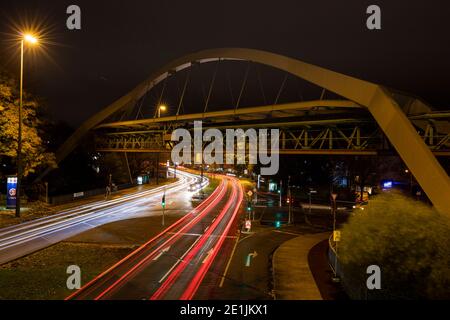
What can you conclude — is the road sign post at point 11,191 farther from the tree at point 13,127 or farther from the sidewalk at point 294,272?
the sidewalk at point 294,272

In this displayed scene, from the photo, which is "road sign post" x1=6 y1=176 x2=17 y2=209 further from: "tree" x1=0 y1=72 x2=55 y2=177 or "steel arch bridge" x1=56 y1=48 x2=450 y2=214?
"steel arch bridge" x1=56 y1=48 x2=450 y2=214

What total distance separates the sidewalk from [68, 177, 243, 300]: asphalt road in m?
3.56

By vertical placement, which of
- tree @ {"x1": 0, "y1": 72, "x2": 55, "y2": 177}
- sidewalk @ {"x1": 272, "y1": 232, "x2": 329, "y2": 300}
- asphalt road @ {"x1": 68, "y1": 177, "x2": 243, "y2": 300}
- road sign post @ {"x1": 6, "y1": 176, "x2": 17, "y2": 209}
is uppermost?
tree @ {"x1": 0, "y1": 72, "x2": 55, "y2": 177}

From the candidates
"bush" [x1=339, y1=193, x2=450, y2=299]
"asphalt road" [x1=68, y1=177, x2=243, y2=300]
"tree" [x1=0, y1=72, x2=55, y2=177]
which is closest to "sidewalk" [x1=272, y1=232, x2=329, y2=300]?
"bush" [x1=339, y1=193, x2=450, y2=299]

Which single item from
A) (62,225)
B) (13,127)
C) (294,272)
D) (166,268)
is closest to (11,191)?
(13,127)

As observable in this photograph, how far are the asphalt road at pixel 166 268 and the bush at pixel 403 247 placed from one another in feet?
23.4

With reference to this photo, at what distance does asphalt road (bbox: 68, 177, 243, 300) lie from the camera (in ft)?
51.8

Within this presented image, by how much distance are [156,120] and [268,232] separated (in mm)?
23140

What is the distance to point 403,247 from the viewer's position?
1125cm

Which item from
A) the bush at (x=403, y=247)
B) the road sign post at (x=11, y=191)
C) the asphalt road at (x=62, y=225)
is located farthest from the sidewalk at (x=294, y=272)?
the road sign post at (x=11, y=191)

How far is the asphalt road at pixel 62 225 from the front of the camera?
76.5ft
